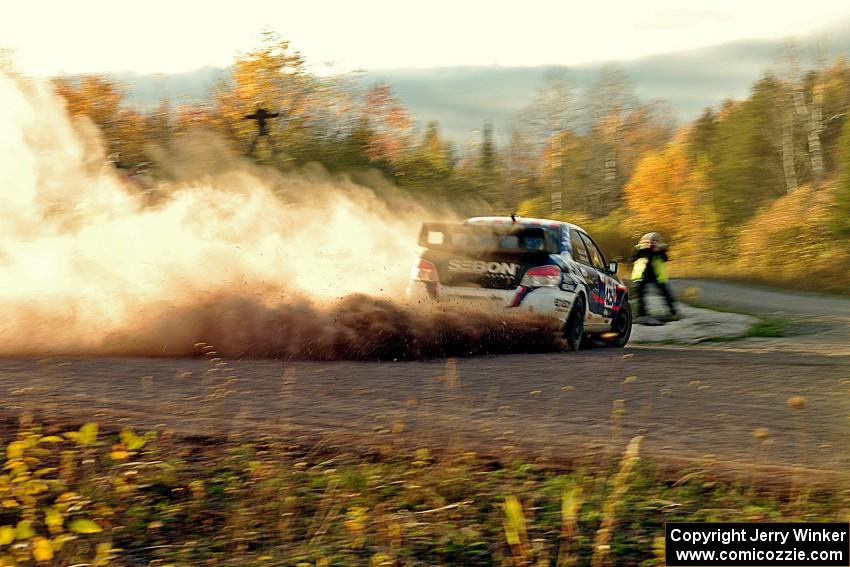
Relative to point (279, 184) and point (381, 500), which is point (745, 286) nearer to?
point (279, 184)

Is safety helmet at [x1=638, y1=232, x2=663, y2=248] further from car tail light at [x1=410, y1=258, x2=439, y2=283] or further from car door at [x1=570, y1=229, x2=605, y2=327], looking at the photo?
car tail light at [x1=410, y1=258, x2=439, y2=283]

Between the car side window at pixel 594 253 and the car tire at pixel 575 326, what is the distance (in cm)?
106

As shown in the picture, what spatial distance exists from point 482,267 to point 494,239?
1.39 feet

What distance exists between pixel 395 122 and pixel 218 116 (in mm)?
7630

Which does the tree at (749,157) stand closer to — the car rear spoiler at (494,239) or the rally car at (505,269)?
the rally car at (505,269)

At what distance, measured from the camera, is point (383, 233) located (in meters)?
20.6

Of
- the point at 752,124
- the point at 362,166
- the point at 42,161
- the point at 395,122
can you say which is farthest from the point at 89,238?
the point at 752,124

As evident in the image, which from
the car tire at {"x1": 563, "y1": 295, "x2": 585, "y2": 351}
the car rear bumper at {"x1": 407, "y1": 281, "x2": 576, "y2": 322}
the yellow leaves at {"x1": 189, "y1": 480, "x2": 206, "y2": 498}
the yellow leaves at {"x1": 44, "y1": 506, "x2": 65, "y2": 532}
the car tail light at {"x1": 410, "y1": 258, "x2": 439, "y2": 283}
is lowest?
the car tire at {"x1": 563, "y1": 295, "x2": 585, "y2": 351}

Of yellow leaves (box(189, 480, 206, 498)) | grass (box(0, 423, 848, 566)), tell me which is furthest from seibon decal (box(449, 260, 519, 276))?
yellow leaves (box(189, 480, 206, 498))

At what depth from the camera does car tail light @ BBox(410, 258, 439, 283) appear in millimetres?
13508

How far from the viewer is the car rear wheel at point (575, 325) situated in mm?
13922

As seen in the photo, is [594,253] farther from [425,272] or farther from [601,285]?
[425,272]

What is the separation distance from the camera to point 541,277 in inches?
524

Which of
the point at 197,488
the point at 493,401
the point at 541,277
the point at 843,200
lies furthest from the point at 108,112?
the point at 197,488
